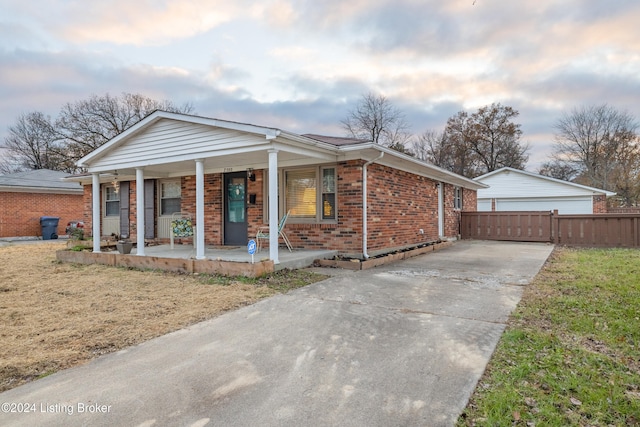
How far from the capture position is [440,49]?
9312mm

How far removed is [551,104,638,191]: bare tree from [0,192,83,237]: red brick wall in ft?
126

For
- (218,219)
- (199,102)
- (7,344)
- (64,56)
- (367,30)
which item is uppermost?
(199,102)

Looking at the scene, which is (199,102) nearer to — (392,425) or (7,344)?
(7,344)

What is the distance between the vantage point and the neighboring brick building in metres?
16.1

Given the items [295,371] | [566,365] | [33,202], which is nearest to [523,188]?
[566,365]

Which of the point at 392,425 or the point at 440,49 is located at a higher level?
the point at 440,49

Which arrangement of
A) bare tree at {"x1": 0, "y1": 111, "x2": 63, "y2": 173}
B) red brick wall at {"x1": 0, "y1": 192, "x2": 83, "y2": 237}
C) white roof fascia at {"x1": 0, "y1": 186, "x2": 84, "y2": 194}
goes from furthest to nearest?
bare tree at {"x1": 0, "y1": 111, "x2": 63, "y2": 173} → red brick wall at {"x1": 0, "y1": 192, "x2": 83, "y2": 237} → white roof fascia at {"x1": 0, "y1": 186, "x2": 84, "y2": 194}

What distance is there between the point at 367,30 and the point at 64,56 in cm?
1442

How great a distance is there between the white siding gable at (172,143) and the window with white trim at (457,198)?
34.6 ft

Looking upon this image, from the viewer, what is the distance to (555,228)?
1273cm

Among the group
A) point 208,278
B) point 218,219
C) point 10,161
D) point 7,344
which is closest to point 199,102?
point 10,161

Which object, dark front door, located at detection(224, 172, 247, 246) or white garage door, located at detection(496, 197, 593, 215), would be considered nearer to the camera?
dark front door, located at detection(224, 172, 247, 246)

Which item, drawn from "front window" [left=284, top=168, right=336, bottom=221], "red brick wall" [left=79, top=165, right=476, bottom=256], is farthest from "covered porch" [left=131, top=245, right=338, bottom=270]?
"front window" [left=284, top=168, right=336, bottom=221]

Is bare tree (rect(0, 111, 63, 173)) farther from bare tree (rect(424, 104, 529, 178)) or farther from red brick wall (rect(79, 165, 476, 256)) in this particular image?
bare tree (rect(424, 104, 529, 178))
